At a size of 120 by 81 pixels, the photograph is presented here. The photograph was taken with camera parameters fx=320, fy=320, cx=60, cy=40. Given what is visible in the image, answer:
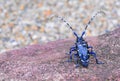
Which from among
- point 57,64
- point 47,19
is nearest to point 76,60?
point 57,64

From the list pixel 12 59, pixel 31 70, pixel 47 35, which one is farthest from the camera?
pixel 47 35

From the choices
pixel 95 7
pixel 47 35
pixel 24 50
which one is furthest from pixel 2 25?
pixel 24 50

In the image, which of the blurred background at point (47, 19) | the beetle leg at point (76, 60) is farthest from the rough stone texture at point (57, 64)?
the blurred background at point (47, 19)

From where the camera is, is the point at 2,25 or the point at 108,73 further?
the point at 2,25

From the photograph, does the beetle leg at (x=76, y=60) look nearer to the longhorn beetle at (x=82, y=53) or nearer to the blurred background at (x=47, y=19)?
the longhorn beetle at (x=82, y=53)

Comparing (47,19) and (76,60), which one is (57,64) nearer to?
(76,60)

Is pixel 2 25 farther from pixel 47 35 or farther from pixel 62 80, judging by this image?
pixel 62 80

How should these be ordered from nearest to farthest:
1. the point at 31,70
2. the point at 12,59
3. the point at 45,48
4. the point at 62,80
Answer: the point at 62,80, the point at 31,70, the point at 12,59, the point at 45,48
